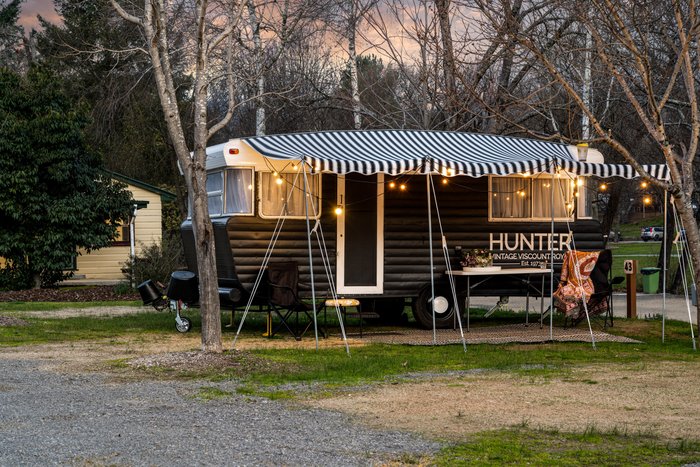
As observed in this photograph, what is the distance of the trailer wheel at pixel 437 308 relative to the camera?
15195 mm

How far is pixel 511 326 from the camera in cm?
1595

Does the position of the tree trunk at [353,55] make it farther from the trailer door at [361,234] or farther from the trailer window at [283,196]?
the trailer window at [283,196]

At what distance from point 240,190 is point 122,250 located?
16331mm

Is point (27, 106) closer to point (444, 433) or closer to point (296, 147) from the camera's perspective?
point (296, 147)

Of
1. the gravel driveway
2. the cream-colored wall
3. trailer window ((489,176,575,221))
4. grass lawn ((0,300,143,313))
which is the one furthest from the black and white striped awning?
the cream-colored wall

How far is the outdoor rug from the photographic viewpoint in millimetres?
13656

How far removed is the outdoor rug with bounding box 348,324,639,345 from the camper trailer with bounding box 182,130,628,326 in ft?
1.71

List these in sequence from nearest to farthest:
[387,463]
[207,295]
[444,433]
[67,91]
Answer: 1. [387,463]
2. [444,433]
3. [207,295]
4. [67,91]

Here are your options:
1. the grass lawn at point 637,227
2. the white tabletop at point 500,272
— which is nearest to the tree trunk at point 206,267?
the white tabletop at point 500,272

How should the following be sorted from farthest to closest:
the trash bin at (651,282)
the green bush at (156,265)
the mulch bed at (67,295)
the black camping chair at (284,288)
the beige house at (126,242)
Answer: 1. the beige house at (126,242)
2. the trash bin at (651,282)
3. the green bush at (156,265)
4. the mulch bed at (67,295)
5. the black camping chair at (284,288)

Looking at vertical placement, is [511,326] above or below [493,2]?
below

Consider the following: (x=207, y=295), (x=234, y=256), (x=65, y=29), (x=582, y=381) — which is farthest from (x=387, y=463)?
(x=65, y=29)

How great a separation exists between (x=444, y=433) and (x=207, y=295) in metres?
4.82

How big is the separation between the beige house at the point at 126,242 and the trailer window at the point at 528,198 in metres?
15.1
